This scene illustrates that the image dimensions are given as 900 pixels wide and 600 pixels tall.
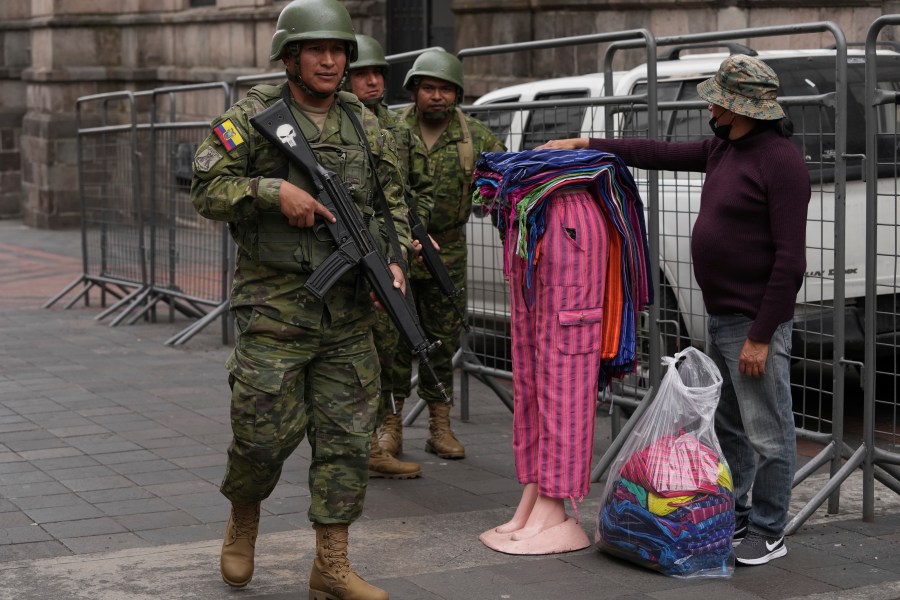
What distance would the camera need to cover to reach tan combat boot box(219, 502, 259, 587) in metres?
4.87

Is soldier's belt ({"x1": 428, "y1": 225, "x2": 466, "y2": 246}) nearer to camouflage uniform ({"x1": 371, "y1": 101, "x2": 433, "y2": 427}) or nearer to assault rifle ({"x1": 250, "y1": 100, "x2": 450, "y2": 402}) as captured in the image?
camouflage uniform ({"x1": 371, "y1": 101, "x2": 433, "y2": 427})

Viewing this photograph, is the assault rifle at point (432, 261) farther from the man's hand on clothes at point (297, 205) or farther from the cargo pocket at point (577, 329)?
the man's hand on clothes at point (297, 205)

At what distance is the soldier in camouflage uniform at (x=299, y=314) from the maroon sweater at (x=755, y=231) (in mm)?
1206

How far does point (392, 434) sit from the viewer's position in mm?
6949

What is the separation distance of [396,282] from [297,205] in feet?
1.63

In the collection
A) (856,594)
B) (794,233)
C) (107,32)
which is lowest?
(856,594)

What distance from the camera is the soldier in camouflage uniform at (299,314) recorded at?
4.68 m

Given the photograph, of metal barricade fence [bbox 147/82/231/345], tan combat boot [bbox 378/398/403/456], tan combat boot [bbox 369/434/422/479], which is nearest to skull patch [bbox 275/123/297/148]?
tan combat boot [bbox 369/434/422/479]

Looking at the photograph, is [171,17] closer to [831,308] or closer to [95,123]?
[95,123]

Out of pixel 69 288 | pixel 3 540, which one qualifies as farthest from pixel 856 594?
pixel 69 288

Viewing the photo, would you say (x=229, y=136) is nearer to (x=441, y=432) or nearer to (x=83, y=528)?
(x=83, y=528)

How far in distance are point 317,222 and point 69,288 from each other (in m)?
8.76

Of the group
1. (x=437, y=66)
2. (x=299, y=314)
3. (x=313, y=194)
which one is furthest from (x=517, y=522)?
(x=437, y=66)

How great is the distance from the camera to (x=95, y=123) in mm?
21234
